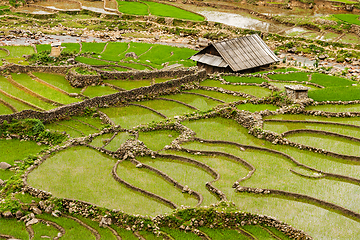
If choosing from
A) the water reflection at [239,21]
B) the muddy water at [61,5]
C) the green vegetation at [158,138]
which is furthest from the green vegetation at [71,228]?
the muddy water at [61,5]

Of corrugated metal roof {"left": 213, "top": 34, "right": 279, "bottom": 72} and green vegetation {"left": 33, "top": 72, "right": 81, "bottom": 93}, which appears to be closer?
green vegetation {"left": 33, "top": 72, "right": 81, "bottom": 93}

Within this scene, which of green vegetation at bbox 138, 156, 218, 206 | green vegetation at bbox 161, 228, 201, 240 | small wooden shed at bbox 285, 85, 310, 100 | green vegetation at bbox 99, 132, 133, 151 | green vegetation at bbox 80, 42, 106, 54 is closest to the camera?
green vegetation at bbox 161, 228, 201, 240

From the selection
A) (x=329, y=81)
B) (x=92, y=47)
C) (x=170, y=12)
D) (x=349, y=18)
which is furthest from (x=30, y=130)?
(x=349, y=18)

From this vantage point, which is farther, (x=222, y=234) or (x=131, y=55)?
(x=131, y=55)

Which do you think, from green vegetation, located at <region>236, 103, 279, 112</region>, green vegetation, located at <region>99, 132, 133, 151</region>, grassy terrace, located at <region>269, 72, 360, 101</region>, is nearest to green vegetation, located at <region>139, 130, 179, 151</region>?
green vegetation, located at <region>99, 132, 133, 151</region>

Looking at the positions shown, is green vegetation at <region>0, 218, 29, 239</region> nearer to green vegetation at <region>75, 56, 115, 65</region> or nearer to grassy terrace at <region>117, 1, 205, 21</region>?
green vegetation at <region>75, 56, 115, 65</region>

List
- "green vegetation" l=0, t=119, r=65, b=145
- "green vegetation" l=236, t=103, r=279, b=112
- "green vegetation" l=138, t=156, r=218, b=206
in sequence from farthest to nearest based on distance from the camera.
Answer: "green vegetation" l=236, t=103, r=279, b=112
"green vegetation" l=0, t=119, r=65, b=145
"green vegetation" l=138, t=156, r=218, b=206

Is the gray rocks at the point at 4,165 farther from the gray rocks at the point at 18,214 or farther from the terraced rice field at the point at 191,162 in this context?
the gray rocks at the point at 18,214

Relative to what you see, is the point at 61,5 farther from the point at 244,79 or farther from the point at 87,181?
the point at 87,181
